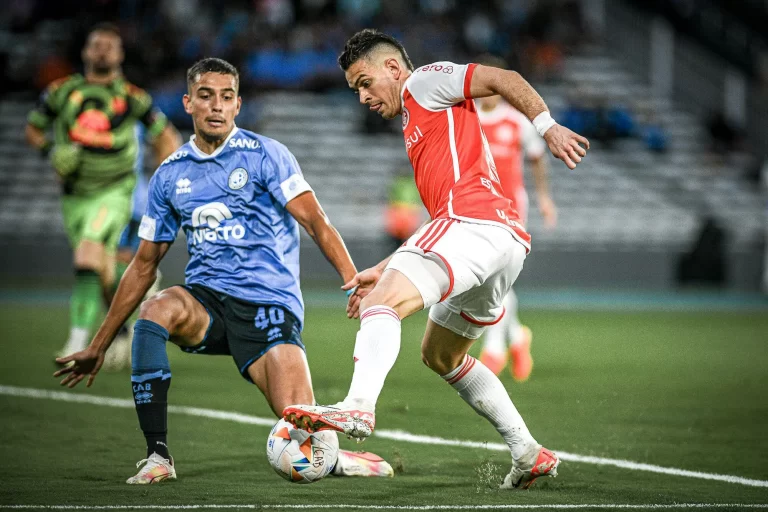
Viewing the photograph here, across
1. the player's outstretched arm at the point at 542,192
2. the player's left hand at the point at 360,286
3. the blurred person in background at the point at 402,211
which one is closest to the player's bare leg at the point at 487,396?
the player's left hand at the point at 360,286

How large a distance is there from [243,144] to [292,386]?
1.26 m

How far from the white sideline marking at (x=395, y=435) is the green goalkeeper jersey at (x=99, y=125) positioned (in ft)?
6.81

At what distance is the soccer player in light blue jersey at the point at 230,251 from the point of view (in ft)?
18.6

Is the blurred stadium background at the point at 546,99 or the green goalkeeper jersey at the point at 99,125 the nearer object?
the green goalkeeper jersey at the point at 99,125

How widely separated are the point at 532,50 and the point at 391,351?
22.1 meters

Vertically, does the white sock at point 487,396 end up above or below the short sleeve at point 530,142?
below

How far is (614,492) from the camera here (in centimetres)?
520

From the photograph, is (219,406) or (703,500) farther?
(219,406)

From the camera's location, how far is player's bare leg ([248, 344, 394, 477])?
5.62m

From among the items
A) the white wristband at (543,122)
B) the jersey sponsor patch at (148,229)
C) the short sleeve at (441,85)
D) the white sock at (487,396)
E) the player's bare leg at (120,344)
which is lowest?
the player's bare leg at (120,344)

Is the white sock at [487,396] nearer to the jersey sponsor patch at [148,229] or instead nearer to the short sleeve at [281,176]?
the short sleeve at [281,176]

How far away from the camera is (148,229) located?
5.80 meters

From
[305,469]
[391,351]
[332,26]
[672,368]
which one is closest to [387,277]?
[391,351]

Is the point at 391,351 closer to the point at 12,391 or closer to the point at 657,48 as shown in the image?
the point at 12,391
